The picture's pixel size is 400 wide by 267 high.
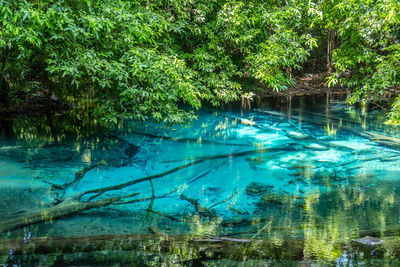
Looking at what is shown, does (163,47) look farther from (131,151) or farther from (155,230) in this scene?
(155,230)

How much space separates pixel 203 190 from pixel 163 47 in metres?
4.74

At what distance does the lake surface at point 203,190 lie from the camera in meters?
2.37

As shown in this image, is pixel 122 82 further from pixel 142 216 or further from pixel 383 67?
pixel 383 67

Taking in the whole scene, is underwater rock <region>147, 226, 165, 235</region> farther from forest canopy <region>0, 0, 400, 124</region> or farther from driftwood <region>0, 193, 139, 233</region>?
forest canopy <region>0, 0, 400, 124</region>

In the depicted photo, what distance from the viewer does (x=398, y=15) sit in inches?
176

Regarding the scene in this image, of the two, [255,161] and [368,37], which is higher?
[368,37]

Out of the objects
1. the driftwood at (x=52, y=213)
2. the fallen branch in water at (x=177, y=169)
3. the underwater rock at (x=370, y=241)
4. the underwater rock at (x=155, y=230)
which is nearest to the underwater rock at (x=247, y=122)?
the fallen branch in water at (x=177, y=169)

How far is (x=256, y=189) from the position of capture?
412cm

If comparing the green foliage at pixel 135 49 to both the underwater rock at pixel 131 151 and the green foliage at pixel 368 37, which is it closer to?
the underwater rock at pixel 131 151

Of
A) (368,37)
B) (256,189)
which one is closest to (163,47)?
(368,37)

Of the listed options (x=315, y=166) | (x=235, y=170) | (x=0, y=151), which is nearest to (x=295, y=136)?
(x=315, y=166)

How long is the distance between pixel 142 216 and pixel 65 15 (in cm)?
274

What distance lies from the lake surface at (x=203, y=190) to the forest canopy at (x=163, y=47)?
87 centimetres

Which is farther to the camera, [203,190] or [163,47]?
[163,47]
